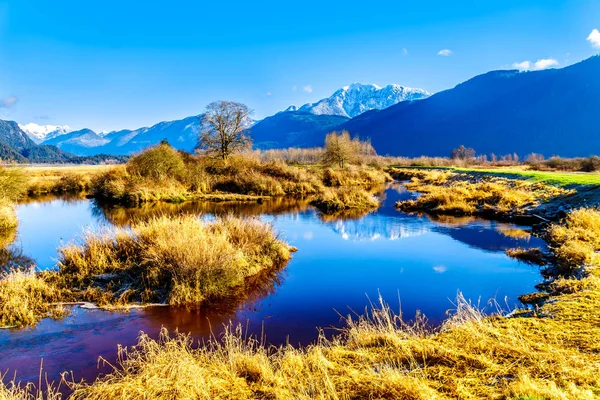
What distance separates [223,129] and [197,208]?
18.5 meters

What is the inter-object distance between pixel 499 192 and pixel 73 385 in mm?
27729

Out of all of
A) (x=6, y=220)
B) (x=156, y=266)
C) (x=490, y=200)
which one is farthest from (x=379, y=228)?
(x=6, y=220)

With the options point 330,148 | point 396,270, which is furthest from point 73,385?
point 330,148

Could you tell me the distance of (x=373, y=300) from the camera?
1012cm

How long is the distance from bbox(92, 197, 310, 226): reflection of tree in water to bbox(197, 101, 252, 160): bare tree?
44.0 feet

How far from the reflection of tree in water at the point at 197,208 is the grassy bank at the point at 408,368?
65.8ft

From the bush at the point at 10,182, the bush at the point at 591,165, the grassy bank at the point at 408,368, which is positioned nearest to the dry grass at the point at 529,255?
the grassy bank at the point at 408,368

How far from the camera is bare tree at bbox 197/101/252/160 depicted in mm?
45162

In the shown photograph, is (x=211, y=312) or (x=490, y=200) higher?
(x=490, y=200)

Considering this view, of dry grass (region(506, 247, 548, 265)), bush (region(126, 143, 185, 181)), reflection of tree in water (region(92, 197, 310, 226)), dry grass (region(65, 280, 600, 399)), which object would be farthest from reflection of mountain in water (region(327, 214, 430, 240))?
bush (region(126, 143, 185, 181))

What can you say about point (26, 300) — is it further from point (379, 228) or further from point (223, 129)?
point (223, 129)

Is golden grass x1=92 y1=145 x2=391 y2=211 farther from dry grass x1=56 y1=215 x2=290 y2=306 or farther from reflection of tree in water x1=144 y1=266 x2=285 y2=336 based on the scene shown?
reflection of tree in water x1=144 y1=266 x2=285 y2=336

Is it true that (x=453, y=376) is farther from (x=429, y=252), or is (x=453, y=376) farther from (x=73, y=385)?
(x=429, y=252)

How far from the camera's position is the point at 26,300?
8922 mm
